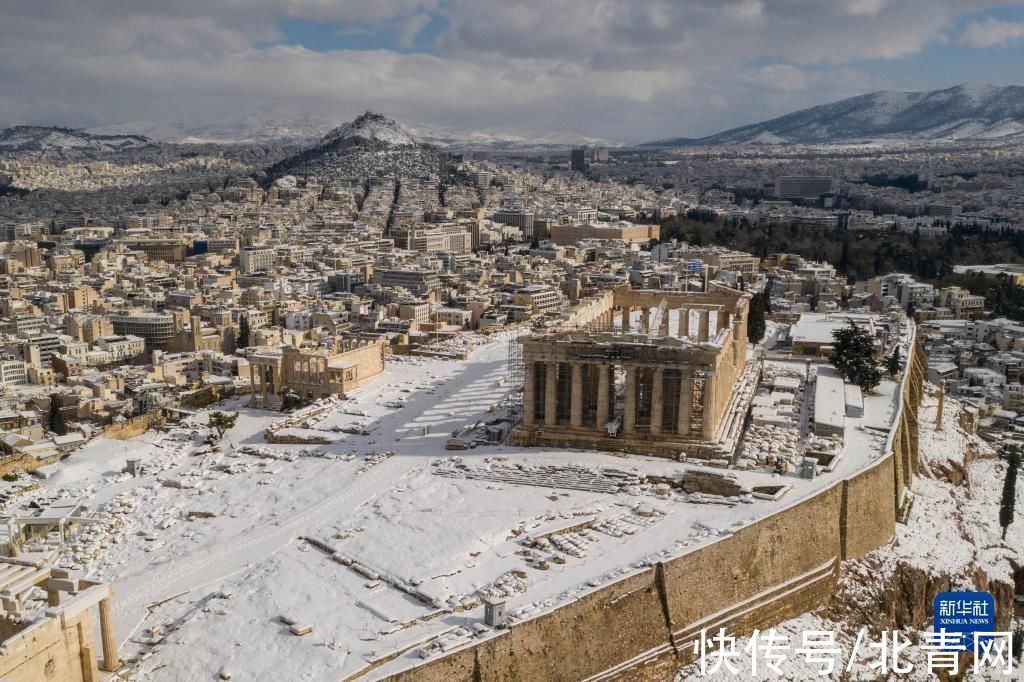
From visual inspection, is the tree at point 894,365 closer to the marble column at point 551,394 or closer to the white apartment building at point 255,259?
the marble column at point 551,394

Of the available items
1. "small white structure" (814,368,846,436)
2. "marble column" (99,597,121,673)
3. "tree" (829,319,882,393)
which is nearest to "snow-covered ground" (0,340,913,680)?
"marble column" (99,597,121,673)

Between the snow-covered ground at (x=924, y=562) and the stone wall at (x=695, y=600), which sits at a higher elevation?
the stone wall at (x=695, y=600)

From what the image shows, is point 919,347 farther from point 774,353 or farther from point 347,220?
point 347,220

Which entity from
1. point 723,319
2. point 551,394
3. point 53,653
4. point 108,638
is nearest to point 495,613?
point 108,638

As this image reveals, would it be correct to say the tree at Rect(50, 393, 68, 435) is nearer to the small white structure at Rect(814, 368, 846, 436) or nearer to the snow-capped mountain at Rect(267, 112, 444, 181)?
the small white structure at Rect(814, 368, 846, 436)

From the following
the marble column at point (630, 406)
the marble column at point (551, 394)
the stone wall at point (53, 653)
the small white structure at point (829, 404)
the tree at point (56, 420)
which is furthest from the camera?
the tree at point (56, 420)

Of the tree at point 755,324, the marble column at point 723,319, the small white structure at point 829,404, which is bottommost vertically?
the small white structure at point 829,404

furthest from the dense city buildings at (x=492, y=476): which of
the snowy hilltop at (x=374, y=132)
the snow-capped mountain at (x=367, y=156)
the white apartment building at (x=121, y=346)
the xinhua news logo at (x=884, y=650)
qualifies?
the snowy hilltop at (x=374, y=132)

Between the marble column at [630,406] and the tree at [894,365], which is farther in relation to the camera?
the tree at [894,365]
